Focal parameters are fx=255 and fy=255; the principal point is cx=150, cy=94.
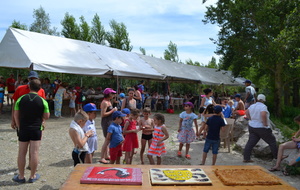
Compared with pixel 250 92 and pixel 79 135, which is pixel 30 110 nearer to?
pixel 79 135

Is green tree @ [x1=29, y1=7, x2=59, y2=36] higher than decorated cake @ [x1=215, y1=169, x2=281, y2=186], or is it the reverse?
green tree @ [x1=29, y1=7, x2=59, y2=36]

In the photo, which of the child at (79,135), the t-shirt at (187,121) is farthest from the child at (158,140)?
the child at (79,135)

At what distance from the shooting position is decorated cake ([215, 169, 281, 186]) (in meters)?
2.86

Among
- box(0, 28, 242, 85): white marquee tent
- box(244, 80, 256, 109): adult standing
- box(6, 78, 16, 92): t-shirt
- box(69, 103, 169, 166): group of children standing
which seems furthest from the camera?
box(6, 78, 16, 92): t-shirt

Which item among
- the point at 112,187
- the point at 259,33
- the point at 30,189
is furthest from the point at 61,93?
the point at 259,33

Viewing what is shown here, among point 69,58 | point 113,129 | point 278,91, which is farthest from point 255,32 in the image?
point 113,129

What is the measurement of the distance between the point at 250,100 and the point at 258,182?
6976mm

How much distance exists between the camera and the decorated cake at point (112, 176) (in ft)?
8.84

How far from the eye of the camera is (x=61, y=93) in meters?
10.8

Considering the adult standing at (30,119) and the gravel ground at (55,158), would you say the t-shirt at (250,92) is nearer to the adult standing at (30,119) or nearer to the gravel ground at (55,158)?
the gravel ground at (55,158)

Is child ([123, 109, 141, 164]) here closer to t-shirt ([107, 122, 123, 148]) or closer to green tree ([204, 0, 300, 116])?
t-shirt ([107, 122, 123, 148])

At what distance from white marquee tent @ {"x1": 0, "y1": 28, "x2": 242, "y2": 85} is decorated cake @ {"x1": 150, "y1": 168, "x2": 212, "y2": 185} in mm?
7344

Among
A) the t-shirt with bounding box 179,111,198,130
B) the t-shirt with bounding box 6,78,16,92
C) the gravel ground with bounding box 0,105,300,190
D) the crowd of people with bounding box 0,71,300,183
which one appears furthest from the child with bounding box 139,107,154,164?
the t-shirt with bounding box 6,78,16,92

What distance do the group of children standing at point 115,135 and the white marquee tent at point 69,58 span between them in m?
5.63
